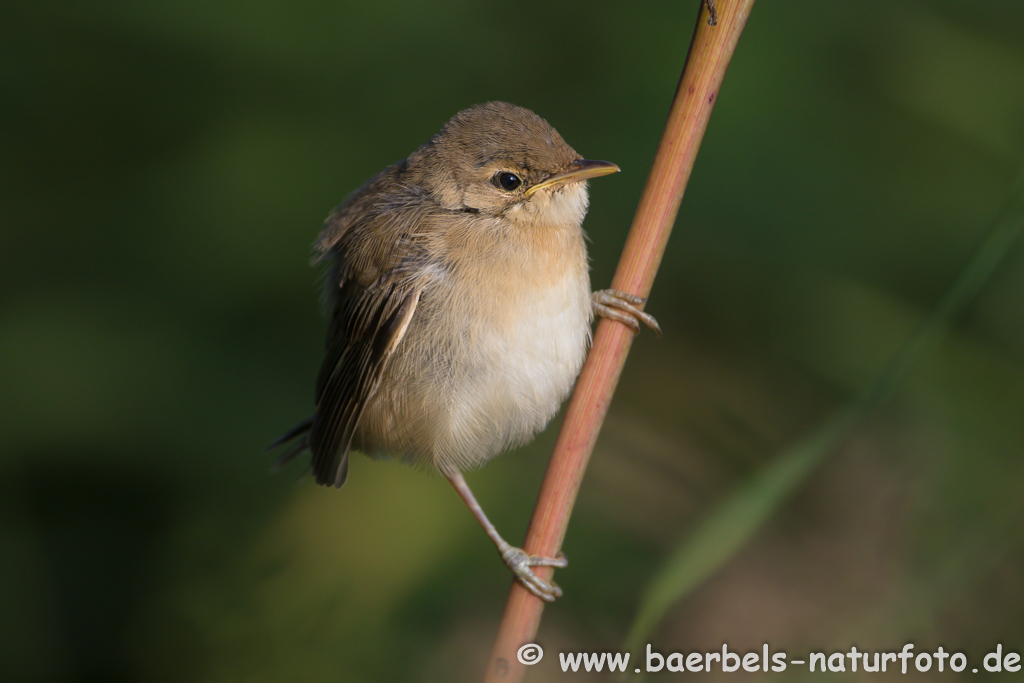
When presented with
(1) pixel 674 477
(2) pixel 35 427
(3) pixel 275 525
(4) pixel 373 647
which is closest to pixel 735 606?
(1) pixel 674 477

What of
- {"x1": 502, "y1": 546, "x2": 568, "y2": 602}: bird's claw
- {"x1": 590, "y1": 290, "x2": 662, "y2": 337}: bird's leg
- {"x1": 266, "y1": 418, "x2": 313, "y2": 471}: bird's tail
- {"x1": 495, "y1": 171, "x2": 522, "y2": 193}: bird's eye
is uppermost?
{"x1": 495, "y1": 171, "x2": 522, "y2": 193}: bird's eye

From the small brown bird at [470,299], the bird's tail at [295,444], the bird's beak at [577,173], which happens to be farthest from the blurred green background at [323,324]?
the bird's beak at [577,173]

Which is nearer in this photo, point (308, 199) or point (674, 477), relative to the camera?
point (674, 477)

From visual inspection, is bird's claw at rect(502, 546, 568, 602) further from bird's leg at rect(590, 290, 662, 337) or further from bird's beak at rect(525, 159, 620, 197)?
bird's beak at rect(525, 159, 620, 197)

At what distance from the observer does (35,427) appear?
2.54m

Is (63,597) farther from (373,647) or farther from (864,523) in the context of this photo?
(864,523)

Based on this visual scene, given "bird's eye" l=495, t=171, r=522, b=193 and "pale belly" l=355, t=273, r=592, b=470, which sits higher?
"bird's eye" l=495, t=171, r=522, b=193

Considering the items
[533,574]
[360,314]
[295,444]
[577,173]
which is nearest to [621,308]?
[577,173]

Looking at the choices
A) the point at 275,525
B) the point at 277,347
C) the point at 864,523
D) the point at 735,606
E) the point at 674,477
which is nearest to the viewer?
the point at 864,523

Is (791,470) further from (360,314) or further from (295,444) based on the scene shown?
(295,444)

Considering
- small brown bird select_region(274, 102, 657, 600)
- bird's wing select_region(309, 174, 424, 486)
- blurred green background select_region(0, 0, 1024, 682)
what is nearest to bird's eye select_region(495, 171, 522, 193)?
small brown bird select_region(274, 102, 657, 600)

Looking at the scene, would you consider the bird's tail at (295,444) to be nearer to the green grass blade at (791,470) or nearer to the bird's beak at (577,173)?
the bird's beak at (577,173)

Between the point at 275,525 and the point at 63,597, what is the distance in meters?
0.75

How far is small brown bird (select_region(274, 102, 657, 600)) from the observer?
1.85m
